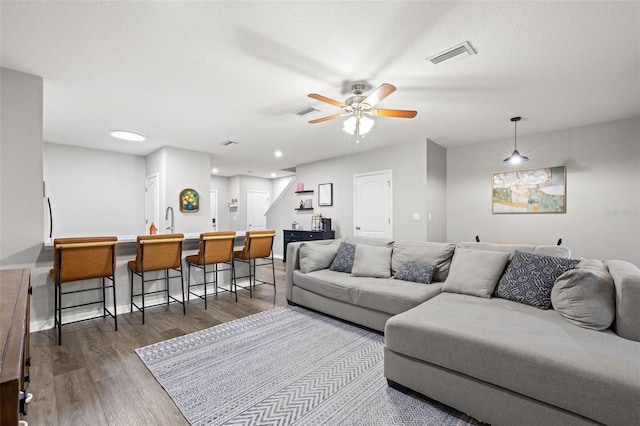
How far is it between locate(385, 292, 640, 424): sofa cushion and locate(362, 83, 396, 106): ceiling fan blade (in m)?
1.77

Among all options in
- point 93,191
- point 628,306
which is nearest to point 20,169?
point 93,191

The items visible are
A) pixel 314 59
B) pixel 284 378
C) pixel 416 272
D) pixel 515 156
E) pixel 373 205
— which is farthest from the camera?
pixel 373 205

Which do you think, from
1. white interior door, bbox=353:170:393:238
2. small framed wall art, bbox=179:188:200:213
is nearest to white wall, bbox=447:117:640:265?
white interior door, bbox=353:170:393:238

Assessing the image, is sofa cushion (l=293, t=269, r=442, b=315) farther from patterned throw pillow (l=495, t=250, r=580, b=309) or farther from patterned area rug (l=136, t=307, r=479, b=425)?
patterned throw pillow (l=495, t=250, r=580, b=309)

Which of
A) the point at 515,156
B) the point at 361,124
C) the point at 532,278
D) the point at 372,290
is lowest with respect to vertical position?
the point at 372,290

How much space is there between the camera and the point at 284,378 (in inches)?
81.9

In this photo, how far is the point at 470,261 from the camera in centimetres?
266

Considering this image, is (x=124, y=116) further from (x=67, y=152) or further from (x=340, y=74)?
(x=340, y=74)

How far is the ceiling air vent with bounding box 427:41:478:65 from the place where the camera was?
87.9 inches

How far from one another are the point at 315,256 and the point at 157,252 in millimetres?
1844

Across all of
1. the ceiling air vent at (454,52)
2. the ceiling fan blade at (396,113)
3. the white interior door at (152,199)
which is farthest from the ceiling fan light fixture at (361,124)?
the white interior door at (152,199)

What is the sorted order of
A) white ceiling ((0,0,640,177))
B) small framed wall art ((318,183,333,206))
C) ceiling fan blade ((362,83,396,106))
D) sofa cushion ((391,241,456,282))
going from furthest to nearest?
small framed wall art ((318,183,333,206)), sofa cushion ((391,241,456,282)), ceiling fan blade ((362,83,396,106)), white ceiling ((0,0,640,177))

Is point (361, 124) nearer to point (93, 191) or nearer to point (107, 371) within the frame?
point (107, 371)

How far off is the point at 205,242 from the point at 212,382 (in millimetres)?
1857
